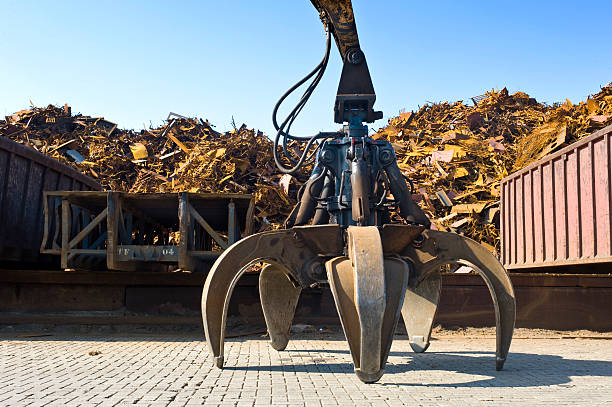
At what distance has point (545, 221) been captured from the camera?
9.91 metres

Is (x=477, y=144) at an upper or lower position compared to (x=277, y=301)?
upper

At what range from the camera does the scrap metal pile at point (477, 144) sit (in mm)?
14586

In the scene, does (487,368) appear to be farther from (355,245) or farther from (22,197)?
(22,197)

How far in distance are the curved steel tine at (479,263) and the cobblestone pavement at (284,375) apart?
46 centimetres

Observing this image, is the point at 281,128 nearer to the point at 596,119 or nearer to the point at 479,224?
the point at 479,224

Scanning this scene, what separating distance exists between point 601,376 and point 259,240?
132 inches

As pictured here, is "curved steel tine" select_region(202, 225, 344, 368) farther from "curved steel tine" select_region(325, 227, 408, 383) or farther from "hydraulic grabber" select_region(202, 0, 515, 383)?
"curved steel tine" select_region(325, 227, 408, 383)

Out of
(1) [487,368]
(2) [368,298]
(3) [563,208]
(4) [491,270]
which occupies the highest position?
(3) [563,208]

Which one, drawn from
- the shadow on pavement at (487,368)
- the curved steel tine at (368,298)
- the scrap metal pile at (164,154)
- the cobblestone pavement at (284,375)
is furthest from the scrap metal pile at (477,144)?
the curved steel tine at (368,298)

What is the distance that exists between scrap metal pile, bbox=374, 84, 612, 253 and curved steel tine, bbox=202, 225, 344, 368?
9.31 m

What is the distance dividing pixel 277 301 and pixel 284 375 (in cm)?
170

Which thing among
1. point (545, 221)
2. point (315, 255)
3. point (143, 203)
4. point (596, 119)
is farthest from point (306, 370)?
point (596, 119)

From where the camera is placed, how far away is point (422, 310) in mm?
6852

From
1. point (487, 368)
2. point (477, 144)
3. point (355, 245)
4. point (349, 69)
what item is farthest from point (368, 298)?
point (477, 144)
